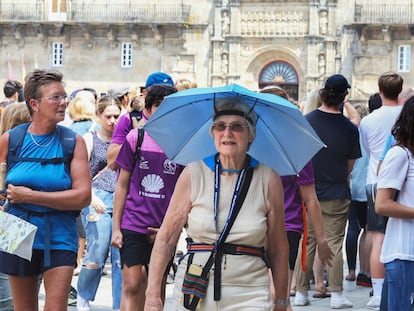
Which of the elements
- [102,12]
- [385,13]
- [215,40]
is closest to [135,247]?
[385,13]

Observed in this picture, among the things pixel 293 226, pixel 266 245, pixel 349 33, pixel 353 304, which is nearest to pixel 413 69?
pixel 349 33

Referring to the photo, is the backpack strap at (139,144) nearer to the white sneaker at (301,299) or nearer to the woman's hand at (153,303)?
the woman's hand at (153,303)

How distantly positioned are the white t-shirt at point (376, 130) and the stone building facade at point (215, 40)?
28.2 m

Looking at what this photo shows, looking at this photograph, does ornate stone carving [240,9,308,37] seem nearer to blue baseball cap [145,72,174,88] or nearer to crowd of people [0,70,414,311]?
crowd of people [0,70,414,311]

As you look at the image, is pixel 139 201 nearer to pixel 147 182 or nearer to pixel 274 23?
pixel 147 182

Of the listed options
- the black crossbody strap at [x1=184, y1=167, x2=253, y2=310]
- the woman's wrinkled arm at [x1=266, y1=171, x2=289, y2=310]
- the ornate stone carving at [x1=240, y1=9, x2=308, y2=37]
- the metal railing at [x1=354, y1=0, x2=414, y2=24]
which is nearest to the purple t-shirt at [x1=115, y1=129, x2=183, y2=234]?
the woman's wrinkled arm at [x1=266, y1=171, x2=289, y2=310]

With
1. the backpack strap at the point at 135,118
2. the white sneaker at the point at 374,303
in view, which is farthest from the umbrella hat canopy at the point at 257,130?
the white sneaker at the point at 374,303

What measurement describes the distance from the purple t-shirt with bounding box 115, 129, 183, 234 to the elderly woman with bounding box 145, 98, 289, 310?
6.56 ft

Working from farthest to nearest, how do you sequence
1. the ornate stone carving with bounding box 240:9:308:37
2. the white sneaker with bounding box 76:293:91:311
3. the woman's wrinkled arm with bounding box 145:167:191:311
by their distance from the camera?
the ornate stone carving with bounding box 240:9:308:37, the white sneaker with bounding box 76:293:91:311, the woman's wrinkled arm with bounding box 145:167:191:311

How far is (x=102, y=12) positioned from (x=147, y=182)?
35348 mm

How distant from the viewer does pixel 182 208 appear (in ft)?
Result: 17.8

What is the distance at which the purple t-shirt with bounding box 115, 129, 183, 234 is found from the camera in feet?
24.7

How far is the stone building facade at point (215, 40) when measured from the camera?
39281 millimetres

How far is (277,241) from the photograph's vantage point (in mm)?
5477
